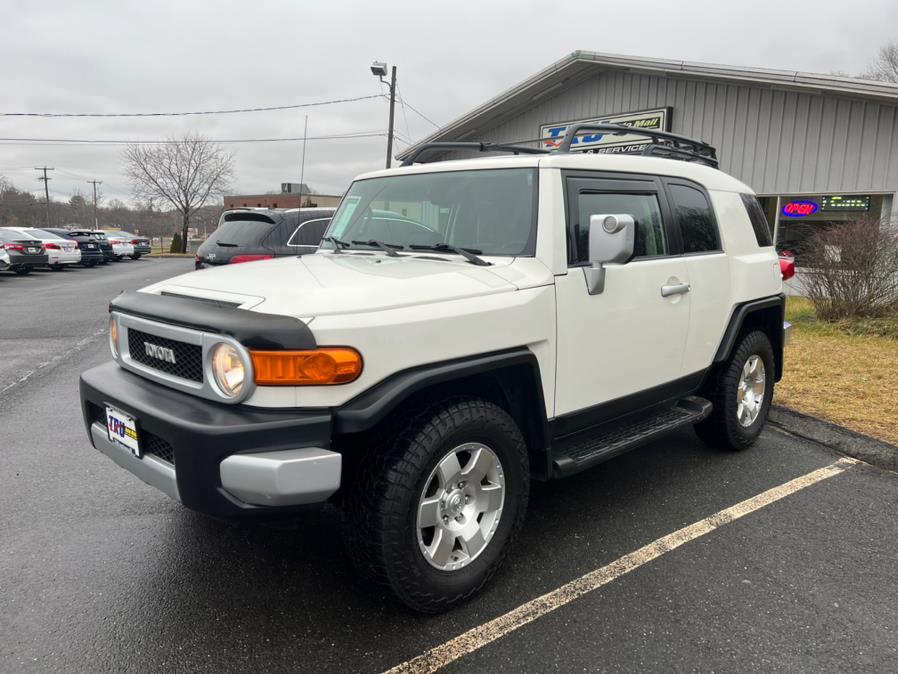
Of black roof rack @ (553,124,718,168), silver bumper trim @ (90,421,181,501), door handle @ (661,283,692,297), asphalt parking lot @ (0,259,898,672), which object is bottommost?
asphalt parking lot @ (0,259,898,672)

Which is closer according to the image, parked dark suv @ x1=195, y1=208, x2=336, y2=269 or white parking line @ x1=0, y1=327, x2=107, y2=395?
white parking line @ x1=0, y1=327, x2=107, y2=395

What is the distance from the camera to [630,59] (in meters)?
13.7

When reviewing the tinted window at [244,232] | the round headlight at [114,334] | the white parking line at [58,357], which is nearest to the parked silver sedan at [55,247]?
the white parking line at [58,357]

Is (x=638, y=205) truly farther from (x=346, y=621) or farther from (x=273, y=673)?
(x=273, y=673)

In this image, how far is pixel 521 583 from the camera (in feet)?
9.73

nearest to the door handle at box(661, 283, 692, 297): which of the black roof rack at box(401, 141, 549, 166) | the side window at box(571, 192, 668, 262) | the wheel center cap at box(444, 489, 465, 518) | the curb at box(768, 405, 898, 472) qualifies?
the side window at box(571, 192, 668, 262)

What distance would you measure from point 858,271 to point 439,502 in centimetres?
871

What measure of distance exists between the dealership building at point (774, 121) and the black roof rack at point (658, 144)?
4596 millimetres

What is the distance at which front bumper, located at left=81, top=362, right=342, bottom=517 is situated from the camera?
2.23m

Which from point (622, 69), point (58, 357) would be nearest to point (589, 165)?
point (58, 357)

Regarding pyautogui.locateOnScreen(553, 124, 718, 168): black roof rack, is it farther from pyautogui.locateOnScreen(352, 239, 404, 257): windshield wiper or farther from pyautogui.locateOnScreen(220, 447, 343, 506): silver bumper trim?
pyautogui.locateOnScreen(220, 447, 343, 506): silver bumper trim

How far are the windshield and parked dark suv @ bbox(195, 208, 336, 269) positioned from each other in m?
4.44

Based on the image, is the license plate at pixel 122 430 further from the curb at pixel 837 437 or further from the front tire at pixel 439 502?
the curb at pixel 837 437

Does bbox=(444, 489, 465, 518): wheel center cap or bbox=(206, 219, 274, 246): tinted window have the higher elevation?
bbox=(206, 219, 274, 246): tinted window
